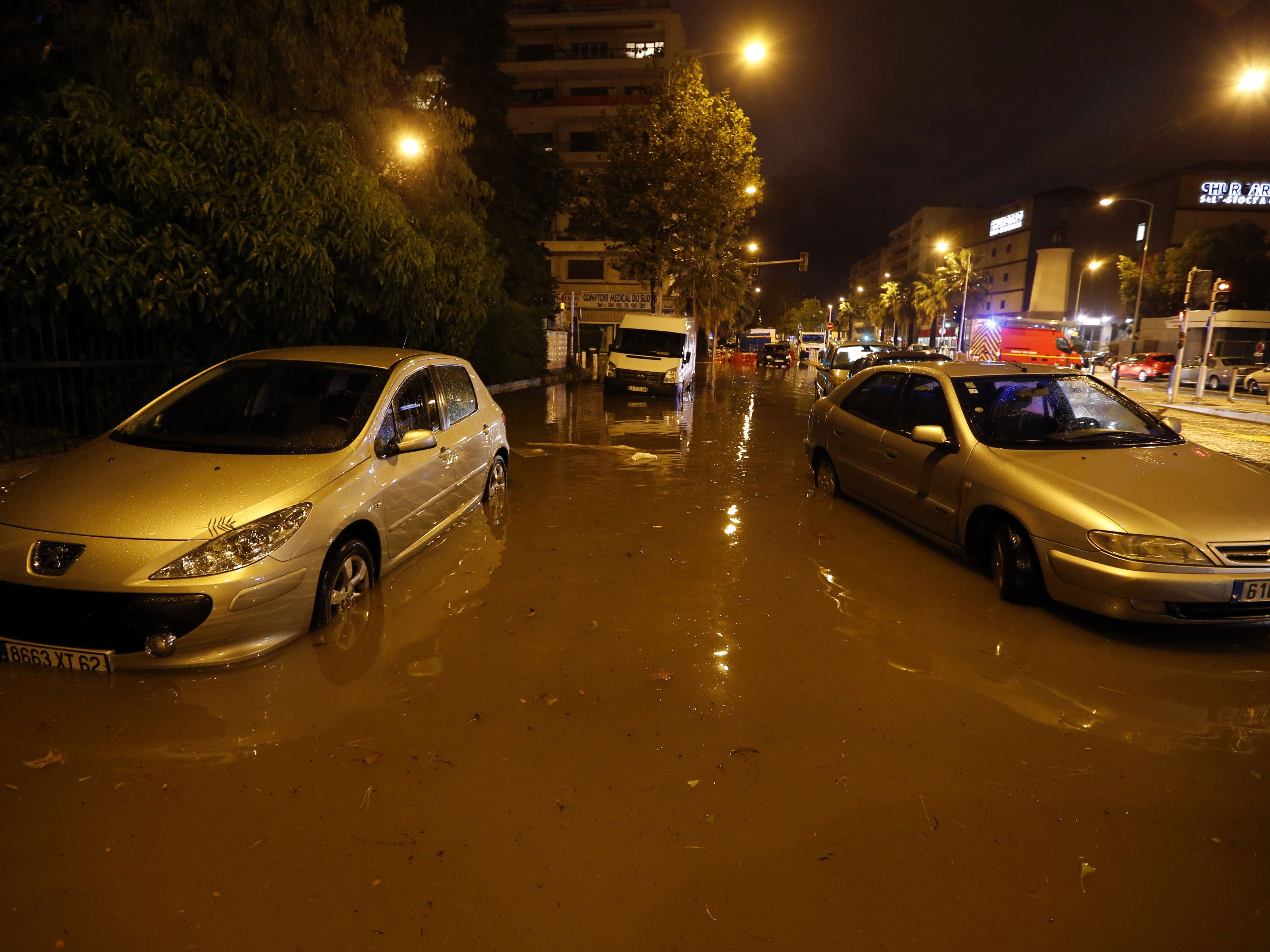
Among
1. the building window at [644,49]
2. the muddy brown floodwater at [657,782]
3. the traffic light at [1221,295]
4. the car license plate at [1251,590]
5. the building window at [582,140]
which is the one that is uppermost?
the building window at [644,49]

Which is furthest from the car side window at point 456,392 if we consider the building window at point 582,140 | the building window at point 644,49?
the building window at point 644,49

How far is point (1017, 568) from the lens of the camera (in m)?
5.37

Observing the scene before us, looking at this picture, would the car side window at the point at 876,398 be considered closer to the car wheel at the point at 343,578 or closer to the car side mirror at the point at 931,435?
the car side mirror at the point at 931,435

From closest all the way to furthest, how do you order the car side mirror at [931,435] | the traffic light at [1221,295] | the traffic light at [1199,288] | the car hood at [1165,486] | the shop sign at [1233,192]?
the car hood at [1165,486], the car side mirror at [931,435], the traffic light at [1221,295], the traffic light at [1199,288], the shop sign at [1233,192]

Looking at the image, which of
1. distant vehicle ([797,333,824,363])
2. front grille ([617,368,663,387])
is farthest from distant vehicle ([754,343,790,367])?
front grille ([617,368,663,387])

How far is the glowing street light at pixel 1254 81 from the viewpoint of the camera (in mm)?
15094

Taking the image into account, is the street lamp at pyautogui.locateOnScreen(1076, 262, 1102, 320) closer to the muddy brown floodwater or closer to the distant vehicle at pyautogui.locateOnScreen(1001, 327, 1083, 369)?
the distant vehicle at pyautogui.locateOnScreen(1001, 327, 1083, 369)

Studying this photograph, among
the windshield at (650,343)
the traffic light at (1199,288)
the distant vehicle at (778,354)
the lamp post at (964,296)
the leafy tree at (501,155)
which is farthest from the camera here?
the lamp post at (964,296)

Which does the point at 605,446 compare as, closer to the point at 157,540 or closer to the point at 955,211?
the point at 157,540

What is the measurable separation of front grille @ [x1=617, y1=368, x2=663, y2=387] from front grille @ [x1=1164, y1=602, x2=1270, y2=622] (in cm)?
1764

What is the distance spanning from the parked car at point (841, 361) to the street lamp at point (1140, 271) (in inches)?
823

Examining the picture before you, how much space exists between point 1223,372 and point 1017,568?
1563 inches

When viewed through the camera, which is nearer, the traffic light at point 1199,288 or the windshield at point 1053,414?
the windshield at point 1053,414

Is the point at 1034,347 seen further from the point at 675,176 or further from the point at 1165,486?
the point at 1165,486
